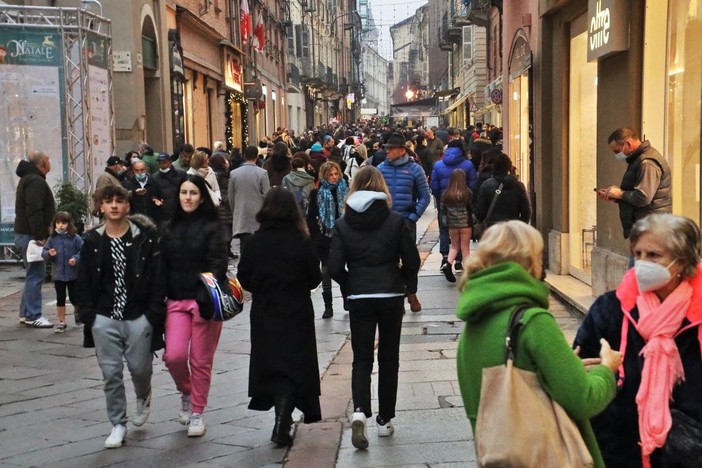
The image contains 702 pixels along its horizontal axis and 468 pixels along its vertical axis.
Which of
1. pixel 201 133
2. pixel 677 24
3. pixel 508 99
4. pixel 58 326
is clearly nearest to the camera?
pixel 677 24

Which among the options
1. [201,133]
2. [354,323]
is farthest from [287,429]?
[201,133]

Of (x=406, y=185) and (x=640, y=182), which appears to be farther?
(x=406, y=185)

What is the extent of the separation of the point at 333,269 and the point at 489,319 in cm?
312

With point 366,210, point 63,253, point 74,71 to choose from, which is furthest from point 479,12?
point 366,210

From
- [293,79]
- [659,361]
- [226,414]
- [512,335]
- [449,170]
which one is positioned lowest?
[226,414]

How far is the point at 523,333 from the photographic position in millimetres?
3076

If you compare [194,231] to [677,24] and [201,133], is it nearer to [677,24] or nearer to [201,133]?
[677,24]

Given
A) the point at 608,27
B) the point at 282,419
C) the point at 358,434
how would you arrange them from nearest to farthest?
the point at 358,434
the point at 282,419
the point at 608,27

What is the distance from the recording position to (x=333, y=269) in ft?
20.5

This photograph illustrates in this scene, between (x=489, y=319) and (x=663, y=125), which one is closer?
(x=489, y=319)

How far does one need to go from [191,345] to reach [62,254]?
387 cm

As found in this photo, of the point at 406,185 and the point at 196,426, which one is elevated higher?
the point at 406,185

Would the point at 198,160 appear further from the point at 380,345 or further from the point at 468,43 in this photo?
the point at 468,43

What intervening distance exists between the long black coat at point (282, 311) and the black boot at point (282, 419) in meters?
0.06
